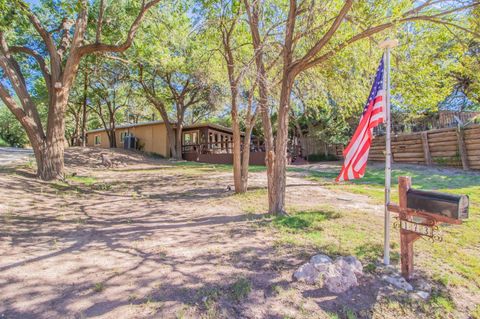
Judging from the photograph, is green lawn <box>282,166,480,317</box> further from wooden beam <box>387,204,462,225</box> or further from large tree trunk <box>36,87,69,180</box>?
large tree trunk <box>36,87,69,180</box>

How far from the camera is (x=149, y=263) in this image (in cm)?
286

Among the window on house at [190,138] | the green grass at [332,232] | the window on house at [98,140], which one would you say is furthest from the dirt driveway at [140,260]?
the window on house at [98,140]

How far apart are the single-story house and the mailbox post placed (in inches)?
589

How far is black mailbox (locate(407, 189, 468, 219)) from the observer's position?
7.06 feet

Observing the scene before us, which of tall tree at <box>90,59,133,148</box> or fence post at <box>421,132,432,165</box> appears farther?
tall tree at <box>90,59,133,148</box>

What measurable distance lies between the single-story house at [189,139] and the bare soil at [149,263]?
501 inches

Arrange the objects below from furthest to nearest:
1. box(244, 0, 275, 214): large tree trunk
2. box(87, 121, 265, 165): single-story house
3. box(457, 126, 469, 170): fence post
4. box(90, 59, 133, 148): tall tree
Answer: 1. box(87, 121, 265, 165): single-story house
2. box(90, 59, 133, 148): tall tree
3. box(457, 126, 469, 170): fence post
4. box(244, 0, 275, 214): large tree trunk

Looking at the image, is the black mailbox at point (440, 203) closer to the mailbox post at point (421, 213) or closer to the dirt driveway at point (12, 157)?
the mailbox post at point (421, 213)

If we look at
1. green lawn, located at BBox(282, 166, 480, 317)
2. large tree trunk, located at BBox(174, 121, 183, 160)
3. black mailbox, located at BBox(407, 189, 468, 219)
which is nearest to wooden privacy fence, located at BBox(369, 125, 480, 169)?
green lawn, located at BBox(282, 166, 480, 317)

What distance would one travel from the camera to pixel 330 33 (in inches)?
148

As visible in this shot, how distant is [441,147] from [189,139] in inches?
674

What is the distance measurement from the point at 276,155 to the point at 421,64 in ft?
10.6

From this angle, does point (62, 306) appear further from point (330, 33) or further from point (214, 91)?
point (214, 91)

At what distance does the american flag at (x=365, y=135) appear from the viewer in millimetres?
3000
